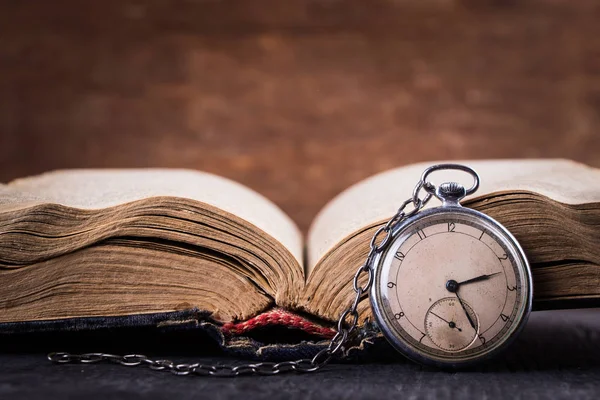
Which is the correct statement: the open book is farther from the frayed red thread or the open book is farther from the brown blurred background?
the brown blurred background

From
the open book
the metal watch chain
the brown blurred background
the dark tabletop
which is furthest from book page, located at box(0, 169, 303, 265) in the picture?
the brown blurred background

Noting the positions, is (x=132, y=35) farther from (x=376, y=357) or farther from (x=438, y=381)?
(x=438, y=381)

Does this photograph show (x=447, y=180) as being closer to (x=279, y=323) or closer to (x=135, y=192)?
(x=279, y=323)

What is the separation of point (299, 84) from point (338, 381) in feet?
5.46

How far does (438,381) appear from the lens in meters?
1.13

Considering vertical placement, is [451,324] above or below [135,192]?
below

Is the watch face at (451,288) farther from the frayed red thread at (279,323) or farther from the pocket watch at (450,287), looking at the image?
the frayed red thread at (279,323)

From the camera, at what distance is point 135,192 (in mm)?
1426

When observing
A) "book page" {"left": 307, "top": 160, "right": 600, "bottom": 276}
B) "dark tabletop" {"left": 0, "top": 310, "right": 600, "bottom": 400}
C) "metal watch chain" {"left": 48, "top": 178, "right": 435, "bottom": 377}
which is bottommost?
"dark tabletop" {"left": 0, "top": 310, "right": 600, "bottom": 400}

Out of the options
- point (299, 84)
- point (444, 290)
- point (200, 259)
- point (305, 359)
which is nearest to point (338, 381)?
point (305, 359)

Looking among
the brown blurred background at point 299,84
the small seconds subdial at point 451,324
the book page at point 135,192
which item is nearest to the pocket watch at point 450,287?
the small seconds subdial at point 451,324

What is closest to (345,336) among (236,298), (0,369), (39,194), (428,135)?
(236,298)

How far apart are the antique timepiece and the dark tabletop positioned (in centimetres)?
4

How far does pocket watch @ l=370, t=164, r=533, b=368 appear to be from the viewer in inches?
47.0
